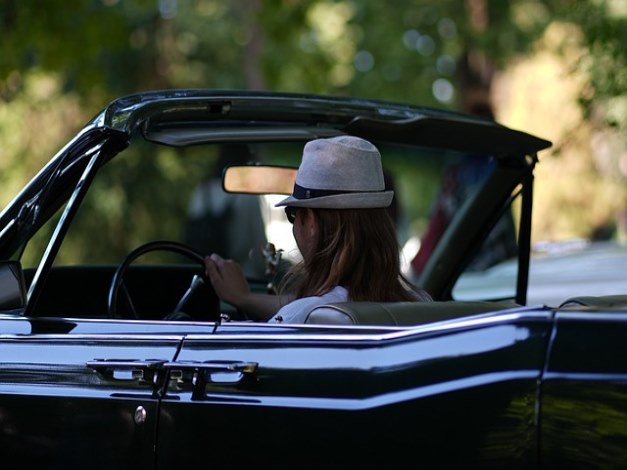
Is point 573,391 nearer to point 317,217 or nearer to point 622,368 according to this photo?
point 622,368

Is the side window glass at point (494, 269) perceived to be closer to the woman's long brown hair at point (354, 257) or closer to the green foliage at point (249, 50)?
the green foliage at point (249, 50)

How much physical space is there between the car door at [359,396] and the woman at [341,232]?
1.23 feet

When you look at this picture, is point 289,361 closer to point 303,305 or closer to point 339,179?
point 303,305

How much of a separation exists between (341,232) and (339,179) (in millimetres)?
143

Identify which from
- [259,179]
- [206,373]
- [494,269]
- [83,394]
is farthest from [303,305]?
[494,269]

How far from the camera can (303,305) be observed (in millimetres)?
3473

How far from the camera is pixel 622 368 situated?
2.59 meters

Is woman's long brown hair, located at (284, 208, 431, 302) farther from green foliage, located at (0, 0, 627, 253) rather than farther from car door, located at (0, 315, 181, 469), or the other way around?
green foliage, located at (0, 0, 627, 253)

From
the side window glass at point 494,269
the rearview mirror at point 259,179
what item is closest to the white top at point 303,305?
the rearview mirror at point 259,179

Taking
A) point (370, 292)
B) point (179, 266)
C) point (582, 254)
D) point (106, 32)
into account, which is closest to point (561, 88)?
point (106, 32)

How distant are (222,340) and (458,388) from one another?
692 millimetres

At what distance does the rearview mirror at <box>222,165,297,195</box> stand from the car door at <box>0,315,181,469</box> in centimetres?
140

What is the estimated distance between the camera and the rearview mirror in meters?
4.84

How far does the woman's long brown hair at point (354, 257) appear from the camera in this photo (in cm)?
352
